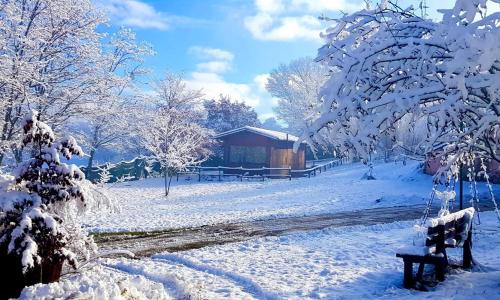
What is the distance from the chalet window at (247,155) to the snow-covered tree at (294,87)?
26.3 m

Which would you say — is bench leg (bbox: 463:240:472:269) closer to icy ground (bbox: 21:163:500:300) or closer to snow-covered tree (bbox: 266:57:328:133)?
icy ground (bbox: 21:163:500:300)

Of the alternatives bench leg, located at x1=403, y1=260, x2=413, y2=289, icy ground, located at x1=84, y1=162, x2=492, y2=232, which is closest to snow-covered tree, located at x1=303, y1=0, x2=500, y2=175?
bench leg, located at x1=403, y1=260, x2=413, y2=289

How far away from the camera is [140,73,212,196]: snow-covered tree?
2716 cm

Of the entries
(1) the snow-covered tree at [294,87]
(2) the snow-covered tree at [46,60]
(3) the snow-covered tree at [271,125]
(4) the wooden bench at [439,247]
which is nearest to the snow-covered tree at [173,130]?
(2) the snow-covered tree at [46,60]

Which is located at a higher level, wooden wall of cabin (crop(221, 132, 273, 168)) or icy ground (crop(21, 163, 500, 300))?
wooden wall of cabin (crop(221, 132, 273, 168))

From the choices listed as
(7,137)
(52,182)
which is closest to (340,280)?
(52,182)

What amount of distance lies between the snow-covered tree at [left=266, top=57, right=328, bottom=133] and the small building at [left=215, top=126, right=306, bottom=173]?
2556 cm

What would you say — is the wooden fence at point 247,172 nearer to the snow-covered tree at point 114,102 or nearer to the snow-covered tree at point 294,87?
the snow-covered tree at point 114,102

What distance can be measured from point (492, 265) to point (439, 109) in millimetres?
6122

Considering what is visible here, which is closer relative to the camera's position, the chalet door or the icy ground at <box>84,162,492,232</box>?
the icy ground at <box>84,162,492,232</box>

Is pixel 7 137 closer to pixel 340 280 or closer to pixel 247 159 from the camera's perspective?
pixel 340 280

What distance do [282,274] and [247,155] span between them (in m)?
31.9

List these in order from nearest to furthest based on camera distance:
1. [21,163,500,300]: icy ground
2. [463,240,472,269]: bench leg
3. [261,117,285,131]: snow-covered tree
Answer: [21,163,500,300]: icy ground, [463,240,472,269]: bench leg, [261,117,285,131]: snow-covered tree

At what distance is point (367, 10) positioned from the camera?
5.95m
